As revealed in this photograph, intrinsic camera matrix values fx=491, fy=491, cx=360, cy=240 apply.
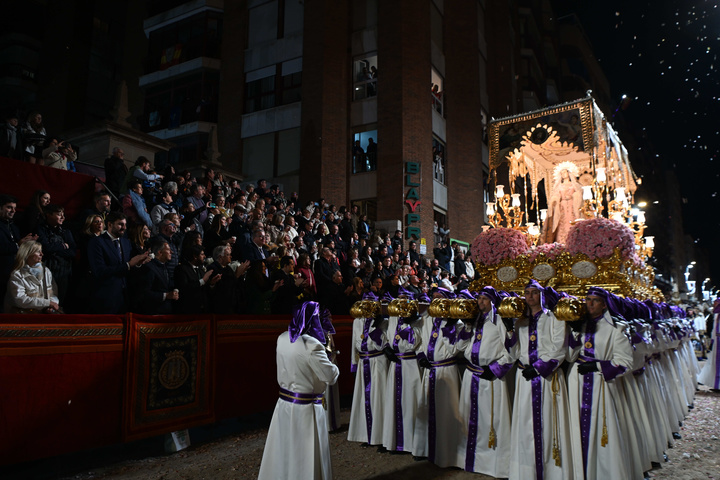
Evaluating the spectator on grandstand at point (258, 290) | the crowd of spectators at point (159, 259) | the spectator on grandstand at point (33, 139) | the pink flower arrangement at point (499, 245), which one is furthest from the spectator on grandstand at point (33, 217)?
the pink flower arrangement at point (499, 245)

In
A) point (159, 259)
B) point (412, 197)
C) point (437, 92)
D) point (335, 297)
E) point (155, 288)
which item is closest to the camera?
point (155, 288)

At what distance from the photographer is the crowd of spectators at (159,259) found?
6055mm

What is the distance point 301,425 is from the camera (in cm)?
447

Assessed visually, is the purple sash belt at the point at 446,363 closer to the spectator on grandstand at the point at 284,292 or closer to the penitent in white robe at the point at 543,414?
the penitent in white robe at the point at 543,414

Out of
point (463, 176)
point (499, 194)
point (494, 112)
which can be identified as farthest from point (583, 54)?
point (499, 194)

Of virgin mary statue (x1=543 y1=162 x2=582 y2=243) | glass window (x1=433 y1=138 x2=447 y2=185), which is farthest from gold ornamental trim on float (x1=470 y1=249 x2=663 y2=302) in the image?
glass window (x1=433 y1=138 x2=447 y2=185)

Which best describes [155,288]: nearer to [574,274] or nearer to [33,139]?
[33,139]

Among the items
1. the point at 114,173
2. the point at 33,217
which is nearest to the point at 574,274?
the point at 33,217

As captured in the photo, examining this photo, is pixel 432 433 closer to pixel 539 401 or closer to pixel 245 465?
pixel 539 401

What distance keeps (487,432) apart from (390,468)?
1231 mm

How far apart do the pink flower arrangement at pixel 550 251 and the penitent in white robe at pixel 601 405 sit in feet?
15.1

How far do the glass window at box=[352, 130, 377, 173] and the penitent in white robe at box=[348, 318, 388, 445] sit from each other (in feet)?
54.8

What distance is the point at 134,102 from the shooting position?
1180 inches

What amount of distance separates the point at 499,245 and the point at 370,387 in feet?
15.9
